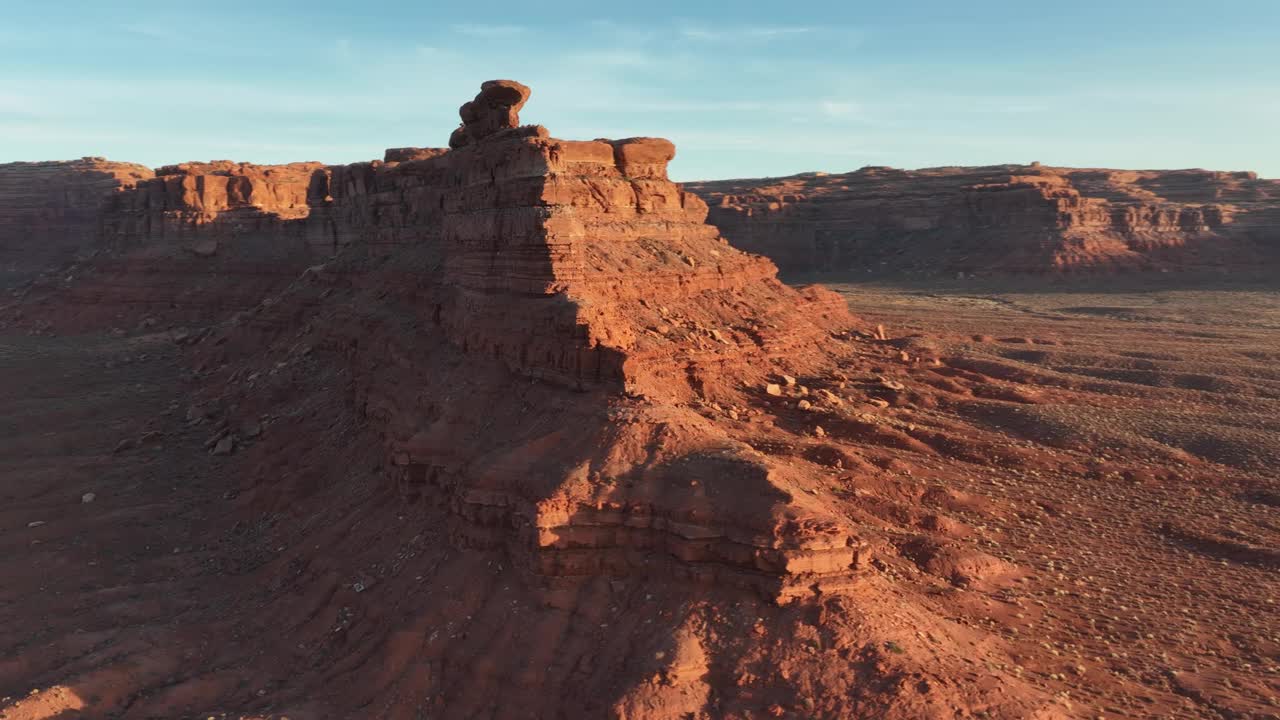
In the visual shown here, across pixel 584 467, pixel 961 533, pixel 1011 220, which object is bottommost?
pixel 961 533

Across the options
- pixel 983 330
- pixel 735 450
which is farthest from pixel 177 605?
pixel 983 330

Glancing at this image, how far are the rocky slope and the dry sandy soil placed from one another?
197mm

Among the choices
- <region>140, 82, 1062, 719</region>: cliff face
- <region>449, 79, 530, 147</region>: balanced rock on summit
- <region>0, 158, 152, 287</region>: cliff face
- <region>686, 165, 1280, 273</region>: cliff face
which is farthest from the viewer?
<region>0, 158, 152, 287</region>: cliff face

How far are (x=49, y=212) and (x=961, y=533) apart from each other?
9826 centimetres

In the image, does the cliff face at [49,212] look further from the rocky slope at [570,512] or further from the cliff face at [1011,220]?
the rocky slope at [570,512]

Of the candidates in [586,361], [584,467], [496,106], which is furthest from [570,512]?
[496,106]

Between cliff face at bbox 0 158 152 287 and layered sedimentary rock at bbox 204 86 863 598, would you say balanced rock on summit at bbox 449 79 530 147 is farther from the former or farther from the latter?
cliff face at bbox 0 158 152 287

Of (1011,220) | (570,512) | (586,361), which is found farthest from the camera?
(1011,220)

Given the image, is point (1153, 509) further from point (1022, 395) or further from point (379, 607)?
point (379, 607)

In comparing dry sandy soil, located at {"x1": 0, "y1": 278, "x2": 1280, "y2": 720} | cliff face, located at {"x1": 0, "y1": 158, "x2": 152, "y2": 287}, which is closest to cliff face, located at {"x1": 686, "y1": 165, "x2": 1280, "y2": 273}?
dry sandy soil, located at {"x1": 0, "y1": 278, "x2": 1280, "y2": 720}

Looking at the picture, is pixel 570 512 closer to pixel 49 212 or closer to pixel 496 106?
pixel 496 106

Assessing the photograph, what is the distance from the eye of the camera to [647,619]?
40.1 ft

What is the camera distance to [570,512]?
1309 cm

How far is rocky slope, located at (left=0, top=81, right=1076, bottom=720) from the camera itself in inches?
461
